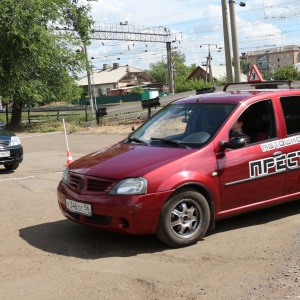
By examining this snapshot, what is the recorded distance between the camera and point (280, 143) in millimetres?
6234

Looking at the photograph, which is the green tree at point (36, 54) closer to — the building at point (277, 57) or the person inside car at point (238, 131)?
the person inside car at point (238, 131)

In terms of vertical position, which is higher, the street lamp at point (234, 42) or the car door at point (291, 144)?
the street lamp at point (234, 42)

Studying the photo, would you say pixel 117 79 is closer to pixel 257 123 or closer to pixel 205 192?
pixel 257 123

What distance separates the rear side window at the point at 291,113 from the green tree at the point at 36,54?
73.4ft

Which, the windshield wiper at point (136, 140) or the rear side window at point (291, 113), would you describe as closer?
the windshield wiper at point (136, 140)

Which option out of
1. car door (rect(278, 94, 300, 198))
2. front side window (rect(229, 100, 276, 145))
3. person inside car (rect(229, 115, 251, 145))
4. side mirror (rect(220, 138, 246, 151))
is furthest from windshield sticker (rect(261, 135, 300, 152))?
side mirror (rect(220, 138, 246, 151))

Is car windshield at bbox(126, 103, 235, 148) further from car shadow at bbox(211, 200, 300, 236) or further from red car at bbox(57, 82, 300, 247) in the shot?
car shadow at bbox(211, 200, 300, 236)

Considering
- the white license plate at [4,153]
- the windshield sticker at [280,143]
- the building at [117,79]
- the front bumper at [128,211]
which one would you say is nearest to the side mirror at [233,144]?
the windshield sticker at [280,143]

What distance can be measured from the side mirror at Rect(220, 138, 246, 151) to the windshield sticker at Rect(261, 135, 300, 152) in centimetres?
48

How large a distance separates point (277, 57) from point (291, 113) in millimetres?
187923

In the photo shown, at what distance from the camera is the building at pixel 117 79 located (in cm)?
12064

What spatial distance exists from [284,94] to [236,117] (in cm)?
93

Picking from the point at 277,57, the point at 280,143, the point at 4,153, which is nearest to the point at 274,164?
the point at 280,143

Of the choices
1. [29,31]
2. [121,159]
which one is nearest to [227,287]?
[121,159]
